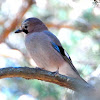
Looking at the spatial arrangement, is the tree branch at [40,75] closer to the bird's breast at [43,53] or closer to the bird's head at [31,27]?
the bird's breast at [43,53]

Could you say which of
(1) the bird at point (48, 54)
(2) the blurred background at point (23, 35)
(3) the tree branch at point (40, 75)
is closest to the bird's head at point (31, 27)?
(1) the bird at point (48, 54)

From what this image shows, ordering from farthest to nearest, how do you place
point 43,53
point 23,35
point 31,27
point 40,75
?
point 23,35 < point 31,27 < point 43,53 < point 40,75

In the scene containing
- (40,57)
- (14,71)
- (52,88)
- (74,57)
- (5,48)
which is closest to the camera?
(14,71)

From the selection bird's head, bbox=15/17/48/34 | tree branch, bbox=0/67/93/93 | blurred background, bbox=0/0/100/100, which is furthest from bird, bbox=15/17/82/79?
blurred background, bbox=0/0/100/100

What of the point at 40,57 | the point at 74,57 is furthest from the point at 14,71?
→ the point at 74,57

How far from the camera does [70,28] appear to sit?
7.95m

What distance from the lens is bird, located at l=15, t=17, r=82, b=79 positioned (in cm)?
445

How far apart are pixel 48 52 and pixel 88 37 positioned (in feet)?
10.2

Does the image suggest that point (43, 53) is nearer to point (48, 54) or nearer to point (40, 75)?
point (48, 54)

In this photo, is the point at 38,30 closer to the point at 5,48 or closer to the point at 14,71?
the point at 14,71

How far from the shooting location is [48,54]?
4.52m

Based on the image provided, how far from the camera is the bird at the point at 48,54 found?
175 inches

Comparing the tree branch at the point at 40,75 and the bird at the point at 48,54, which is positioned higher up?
the bird at the point at 48,54

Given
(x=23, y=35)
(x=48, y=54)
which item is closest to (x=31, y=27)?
(x=48, y=54)
